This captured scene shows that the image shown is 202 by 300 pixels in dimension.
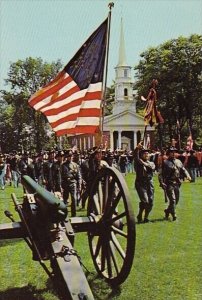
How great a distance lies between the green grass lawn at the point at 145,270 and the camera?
604cm

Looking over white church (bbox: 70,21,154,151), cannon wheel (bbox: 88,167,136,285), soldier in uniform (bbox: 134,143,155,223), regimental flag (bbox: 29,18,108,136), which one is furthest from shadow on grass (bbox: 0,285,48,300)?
white church (bbox: 70,21,154,151)

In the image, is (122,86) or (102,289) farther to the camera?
(122,86)

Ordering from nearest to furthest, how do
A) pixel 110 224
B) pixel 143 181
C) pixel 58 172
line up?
1. pixel 110 224
2. pixel 143 181
3. pixel 58 172

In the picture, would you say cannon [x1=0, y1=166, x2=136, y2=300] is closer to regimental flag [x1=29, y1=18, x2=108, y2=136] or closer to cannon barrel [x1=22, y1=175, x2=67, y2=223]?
cannon barrel [x1=22, y1=175, x2=67, y2=223]

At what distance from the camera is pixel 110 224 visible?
6.07 meters

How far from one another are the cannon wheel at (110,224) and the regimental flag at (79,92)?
2160 mm

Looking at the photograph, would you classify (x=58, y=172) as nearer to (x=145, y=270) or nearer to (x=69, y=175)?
(x=69, y=175)

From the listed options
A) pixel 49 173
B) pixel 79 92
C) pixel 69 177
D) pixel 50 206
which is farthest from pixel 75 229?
pixel 49 173

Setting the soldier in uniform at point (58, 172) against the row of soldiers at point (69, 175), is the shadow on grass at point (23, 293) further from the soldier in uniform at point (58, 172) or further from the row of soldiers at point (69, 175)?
the soldier in uniform at point (58, 172)

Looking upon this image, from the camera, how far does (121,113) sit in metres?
79.9

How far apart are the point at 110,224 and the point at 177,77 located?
1856 inches

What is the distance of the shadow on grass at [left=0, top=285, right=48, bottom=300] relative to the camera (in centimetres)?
597

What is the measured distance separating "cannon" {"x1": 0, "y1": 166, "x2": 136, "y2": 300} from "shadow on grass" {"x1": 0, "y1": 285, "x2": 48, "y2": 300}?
486mm

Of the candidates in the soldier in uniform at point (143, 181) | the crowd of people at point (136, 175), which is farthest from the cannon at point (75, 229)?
the soldier in uniform at point (143, 181)
